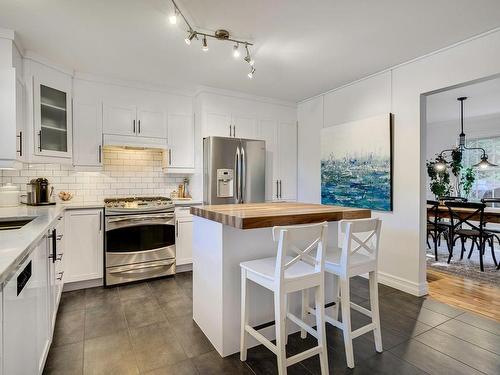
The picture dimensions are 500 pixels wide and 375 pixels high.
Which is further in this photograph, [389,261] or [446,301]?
[389,261]

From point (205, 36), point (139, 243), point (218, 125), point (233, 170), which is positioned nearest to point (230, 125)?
point (218, 125)

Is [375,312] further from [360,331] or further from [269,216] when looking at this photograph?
[269,216]

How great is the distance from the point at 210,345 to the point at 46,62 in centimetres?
328

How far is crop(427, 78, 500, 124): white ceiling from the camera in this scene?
4039 mm

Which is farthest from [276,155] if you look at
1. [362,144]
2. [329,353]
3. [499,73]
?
[329,353]

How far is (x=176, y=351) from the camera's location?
204 cm

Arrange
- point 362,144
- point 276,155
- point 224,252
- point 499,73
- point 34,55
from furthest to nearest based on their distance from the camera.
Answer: point 276,155
point 362,144
point 34,55
point 499,73
point 224,252

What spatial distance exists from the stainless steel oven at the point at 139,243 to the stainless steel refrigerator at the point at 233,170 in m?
0.67

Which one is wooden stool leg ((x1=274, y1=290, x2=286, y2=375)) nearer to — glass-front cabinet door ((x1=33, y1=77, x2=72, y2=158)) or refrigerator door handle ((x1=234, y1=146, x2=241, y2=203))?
refrigerator door handle ((x1=234, y1=146, x2=241, y2=203))

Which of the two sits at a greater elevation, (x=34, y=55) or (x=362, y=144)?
(x=34, y=55)

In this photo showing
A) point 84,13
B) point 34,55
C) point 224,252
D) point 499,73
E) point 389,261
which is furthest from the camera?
point 389,261

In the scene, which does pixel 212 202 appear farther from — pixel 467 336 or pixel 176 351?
pixel 467 336

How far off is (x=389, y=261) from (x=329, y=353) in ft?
5.75

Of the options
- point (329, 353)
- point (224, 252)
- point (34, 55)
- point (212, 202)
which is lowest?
point (329, 353)
